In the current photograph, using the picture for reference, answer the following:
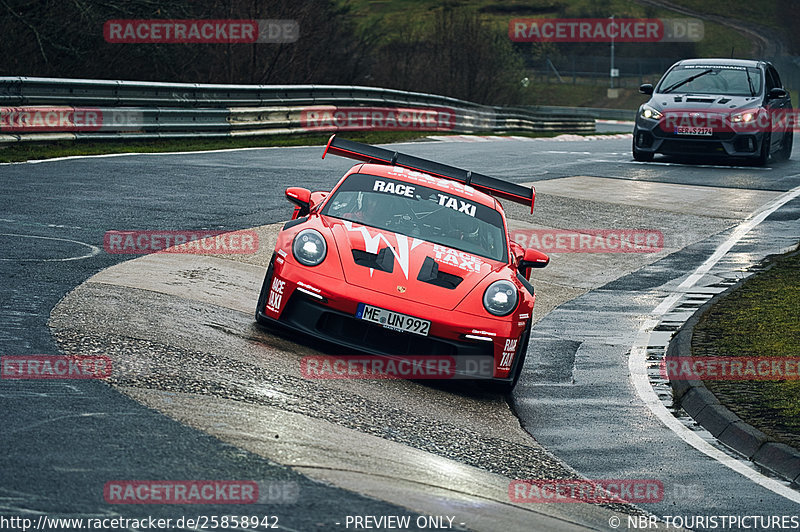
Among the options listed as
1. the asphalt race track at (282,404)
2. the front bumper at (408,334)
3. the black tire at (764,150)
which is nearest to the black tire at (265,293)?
the asphalt race track at (282,404)

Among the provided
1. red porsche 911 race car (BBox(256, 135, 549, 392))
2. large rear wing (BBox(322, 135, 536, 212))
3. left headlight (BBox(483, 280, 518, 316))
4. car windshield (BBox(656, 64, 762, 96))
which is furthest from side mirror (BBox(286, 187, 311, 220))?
car windshield (BBox(656, 64, 762, 96))

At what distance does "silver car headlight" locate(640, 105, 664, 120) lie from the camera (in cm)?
2120

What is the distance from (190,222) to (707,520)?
8.21 m

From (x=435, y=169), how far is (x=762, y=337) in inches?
127

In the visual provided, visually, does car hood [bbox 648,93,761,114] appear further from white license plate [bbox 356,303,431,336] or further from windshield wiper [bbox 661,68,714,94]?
white license plate [bbox 356,303,431,336]

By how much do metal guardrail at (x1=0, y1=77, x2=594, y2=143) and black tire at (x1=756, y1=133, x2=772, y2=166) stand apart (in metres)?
9.94

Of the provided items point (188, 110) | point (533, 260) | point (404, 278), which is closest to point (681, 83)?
point (188, 110)

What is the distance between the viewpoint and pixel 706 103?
20969 millimetres

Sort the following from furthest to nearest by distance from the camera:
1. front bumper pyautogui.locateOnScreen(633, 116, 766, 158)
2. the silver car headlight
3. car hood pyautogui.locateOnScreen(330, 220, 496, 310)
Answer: the silver car headlight
front bumper pyautogui.locateOnScreen(633, 116, 766, 158)
car hood pyautogui.locateOnScreen(330, 220, 496, 310)

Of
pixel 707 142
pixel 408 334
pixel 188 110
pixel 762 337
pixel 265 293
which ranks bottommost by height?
pixel 762 337

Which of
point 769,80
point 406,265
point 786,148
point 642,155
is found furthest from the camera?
point 786,148

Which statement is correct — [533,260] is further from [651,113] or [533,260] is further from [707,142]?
[651,113]

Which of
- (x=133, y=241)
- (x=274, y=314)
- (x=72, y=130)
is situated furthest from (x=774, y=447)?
(x=72, y=130)

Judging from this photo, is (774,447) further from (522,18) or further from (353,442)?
(522,18)
